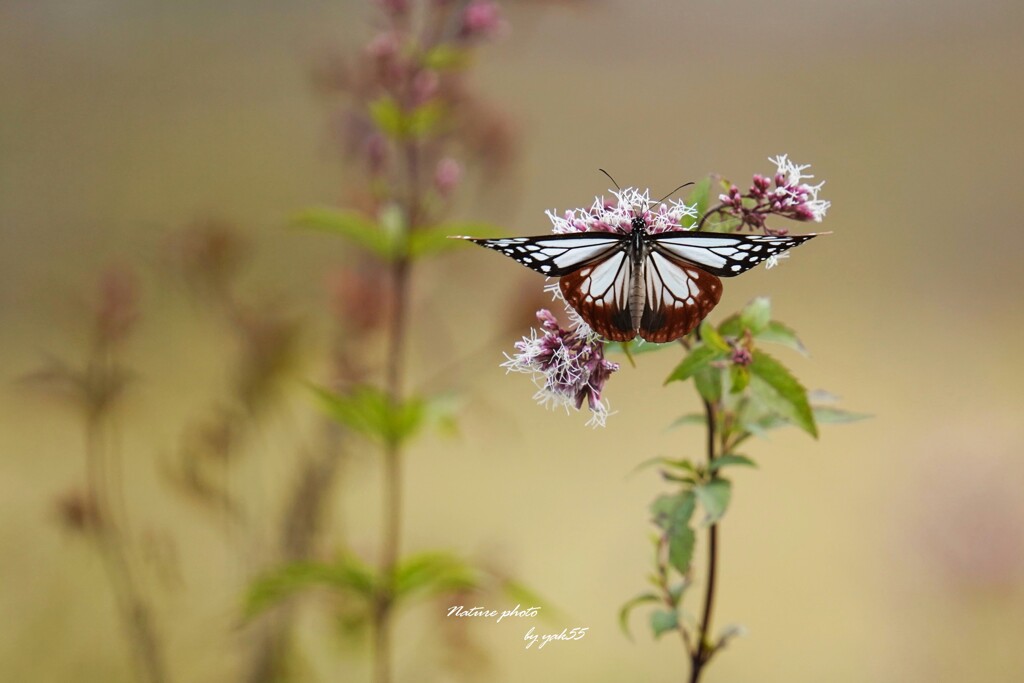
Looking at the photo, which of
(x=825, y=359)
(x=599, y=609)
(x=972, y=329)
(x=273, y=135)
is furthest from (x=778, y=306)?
(x=273, y=135)

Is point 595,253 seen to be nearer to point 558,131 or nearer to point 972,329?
point 558,131

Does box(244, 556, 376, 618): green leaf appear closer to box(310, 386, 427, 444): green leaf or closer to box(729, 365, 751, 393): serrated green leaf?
box(310, 386, 427, 444): green leaf

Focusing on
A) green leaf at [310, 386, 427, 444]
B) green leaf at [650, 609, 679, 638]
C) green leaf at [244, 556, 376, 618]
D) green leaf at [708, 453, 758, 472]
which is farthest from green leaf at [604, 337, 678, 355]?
green leaf at [244, 556, 376, 618]

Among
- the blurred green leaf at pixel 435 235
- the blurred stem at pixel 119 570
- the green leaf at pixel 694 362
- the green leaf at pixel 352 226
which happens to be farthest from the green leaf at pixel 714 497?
the blurred stem at pixel 119 570

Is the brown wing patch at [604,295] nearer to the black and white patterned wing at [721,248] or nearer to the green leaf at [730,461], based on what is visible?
the black and white patterned wing at [721,248]

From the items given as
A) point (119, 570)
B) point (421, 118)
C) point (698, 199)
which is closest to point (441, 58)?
point (421, 118)

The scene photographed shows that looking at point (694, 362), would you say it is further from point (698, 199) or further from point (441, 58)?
point (441, 58)
